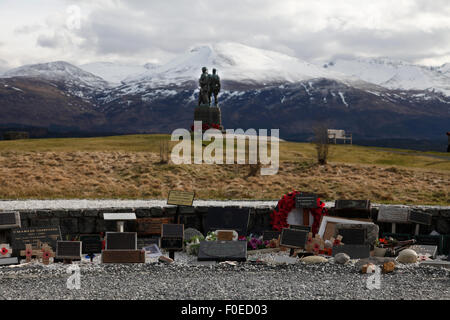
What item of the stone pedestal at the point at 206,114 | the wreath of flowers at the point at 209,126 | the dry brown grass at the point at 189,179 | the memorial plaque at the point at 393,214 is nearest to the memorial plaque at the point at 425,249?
the memorial plaque at the point at 393,214

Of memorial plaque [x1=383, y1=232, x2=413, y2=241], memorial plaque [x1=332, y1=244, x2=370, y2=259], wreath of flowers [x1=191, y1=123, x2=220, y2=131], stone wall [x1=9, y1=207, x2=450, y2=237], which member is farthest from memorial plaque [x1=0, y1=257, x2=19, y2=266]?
wreath of flowers [x1=191, y1=123, x2=220, y2=131]

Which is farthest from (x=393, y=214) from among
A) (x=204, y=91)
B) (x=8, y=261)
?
(x=204, y=91)

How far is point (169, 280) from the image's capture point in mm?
12062

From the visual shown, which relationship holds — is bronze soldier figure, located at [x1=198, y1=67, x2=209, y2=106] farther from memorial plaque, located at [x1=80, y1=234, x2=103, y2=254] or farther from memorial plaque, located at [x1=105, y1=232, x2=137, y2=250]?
memorial plaque, located at [x1=105, y1=232, x2=137, y2=250]

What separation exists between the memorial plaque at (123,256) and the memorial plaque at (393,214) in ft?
24.4

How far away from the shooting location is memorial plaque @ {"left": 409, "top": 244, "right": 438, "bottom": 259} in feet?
49.6

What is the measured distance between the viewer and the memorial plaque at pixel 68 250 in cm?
1409

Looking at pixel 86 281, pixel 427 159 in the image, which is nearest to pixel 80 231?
pixel 86 281

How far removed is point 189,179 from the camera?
29.1 metres

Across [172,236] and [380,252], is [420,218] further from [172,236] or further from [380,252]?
[172,236]

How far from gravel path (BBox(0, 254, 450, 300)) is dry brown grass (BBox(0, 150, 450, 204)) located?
1171cm

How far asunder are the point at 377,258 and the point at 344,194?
12.4 m

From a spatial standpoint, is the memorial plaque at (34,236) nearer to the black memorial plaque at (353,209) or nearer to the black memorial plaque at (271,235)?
the black memorial plaque at (271,235)
